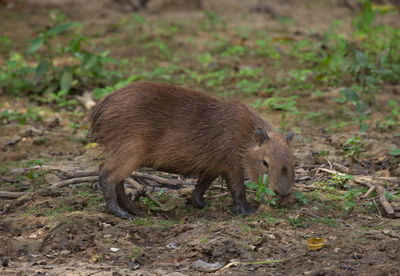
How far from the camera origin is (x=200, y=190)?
215 inches

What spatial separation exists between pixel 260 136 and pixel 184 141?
57 cm

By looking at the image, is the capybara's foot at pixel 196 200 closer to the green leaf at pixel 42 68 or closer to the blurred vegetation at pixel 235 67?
the blurred vegetation at pixel 235 67

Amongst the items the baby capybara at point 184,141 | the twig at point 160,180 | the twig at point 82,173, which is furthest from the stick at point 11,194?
the twig at point 160,180

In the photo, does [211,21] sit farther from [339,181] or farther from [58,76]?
[339,181]

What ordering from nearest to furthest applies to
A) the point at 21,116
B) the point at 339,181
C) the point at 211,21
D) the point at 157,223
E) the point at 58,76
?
the point at 157,223
the point at 339,181
the point at 21,116
the point at 58,76
the point at 211,21

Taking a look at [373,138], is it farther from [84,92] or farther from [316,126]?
[84,92]

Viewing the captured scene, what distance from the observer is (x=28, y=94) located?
8.55m

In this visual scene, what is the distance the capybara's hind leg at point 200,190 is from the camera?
5.43m

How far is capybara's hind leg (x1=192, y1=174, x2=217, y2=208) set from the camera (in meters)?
5.43

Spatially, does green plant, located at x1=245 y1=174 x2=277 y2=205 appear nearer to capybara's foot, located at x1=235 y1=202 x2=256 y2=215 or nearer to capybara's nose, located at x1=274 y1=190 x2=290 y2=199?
capybara's nose, located at x1=274 y1=190 x2=290 y2=199

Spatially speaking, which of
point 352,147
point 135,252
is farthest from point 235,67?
point 135,252

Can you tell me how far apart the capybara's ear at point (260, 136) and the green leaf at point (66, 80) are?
12.1 ft

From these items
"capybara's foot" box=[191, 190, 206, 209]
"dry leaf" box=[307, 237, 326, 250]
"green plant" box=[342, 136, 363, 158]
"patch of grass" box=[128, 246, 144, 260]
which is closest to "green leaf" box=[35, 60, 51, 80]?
"capybara's foot" box=[191, 190, 206, 209]

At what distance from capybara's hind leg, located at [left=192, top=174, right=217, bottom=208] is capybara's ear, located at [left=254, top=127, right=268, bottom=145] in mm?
497
